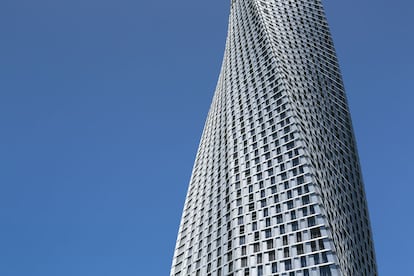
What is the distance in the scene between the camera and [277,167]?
329 ft

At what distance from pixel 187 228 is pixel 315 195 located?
41.5 metres

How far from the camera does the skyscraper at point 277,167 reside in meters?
87.9

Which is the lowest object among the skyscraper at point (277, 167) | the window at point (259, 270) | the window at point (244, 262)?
the window at point (259, 270)

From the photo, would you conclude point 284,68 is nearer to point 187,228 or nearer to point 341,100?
point 341,100

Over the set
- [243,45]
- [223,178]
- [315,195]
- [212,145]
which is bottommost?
[315,195]

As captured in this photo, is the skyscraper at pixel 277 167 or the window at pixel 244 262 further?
the window at pixel 244 262

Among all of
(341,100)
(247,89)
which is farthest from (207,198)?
(341,100)

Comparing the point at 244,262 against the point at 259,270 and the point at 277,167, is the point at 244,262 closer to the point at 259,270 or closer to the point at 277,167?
the point at 259,270

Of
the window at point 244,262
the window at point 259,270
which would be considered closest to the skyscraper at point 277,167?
the window at point 259,270

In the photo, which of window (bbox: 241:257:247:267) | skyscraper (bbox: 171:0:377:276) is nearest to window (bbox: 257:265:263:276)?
skyscraper (bbox: 171:0:377:276)

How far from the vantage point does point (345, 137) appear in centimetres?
13038

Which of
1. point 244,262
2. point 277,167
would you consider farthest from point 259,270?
point 277,167

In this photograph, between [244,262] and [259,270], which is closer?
[259,270]

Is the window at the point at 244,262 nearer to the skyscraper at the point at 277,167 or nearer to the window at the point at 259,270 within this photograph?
the skyscraper at the point at 277,167
